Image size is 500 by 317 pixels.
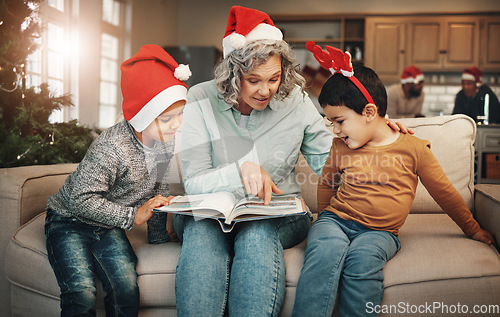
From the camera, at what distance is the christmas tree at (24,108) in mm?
2160

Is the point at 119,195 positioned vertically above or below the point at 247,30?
below

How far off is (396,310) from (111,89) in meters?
4.25

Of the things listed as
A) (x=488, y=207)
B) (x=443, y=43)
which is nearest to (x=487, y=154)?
(x=443, y=43)

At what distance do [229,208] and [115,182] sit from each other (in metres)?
0.44

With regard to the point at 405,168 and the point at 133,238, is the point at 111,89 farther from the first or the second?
the point at 405,168

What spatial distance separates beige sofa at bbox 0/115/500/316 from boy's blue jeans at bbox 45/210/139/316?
2.0 inches

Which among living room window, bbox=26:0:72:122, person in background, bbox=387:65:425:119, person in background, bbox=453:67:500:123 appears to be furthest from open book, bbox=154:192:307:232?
person in background, bbox=387:65:425:119

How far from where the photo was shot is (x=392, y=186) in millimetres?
1369

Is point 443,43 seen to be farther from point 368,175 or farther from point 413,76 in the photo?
point 368,175

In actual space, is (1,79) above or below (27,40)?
below

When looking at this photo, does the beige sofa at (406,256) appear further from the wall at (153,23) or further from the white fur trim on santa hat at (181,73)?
the wall at (153,23)

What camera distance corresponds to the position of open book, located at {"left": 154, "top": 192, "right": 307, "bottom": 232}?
117 centimetres

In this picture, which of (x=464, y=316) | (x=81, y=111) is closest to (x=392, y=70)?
(x=81, y=111)

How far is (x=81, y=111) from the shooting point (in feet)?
13.2
